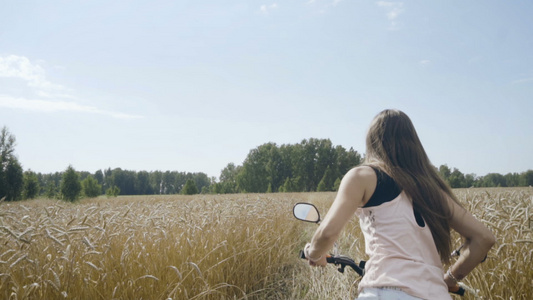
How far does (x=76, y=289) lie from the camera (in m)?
2.69

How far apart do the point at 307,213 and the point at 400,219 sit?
0.60 meters

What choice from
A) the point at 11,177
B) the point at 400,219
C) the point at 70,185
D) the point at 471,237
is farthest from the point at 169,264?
the point at 11,177

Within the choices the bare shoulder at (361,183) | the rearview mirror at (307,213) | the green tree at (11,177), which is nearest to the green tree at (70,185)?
the green tree at (11,177)

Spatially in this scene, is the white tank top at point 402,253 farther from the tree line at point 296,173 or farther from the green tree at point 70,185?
the tree line at point 296,173

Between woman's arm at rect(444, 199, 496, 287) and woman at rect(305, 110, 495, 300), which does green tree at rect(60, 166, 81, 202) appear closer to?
woman at rect(305, 110, 495, 300)

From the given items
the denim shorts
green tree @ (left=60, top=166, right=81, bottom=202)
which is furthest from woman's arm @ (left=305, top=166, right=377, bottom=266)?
green tree @ (left=60, top=166, right=81, bottom=202)

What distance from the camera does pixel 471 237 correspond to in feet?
5.77

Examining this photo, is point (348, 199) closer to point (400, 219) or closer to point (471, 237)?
point (400, 219)

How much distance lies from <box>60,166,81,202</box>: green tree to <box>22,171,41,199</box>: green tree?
1259 centimetres

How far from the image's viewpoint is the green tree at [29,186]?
110 ft

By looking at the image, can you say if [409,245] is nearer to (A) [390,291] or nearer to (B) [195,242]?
(A) [390,291]

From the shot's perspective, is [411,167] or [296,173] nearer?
[411,167]

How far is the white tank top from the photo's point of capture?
1.45 m

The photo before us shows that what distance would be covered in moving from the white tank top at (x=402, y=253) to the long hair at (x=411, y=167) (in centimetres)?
9
